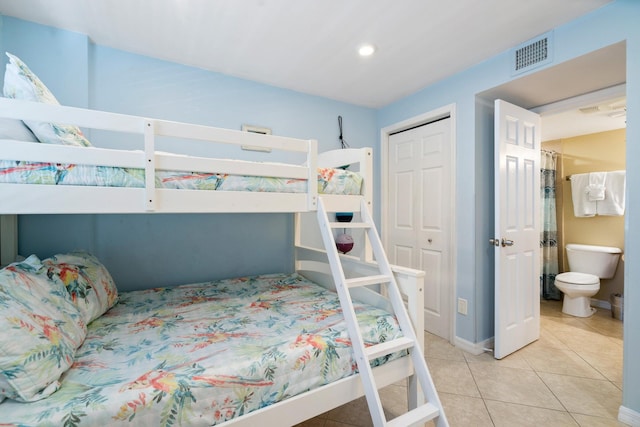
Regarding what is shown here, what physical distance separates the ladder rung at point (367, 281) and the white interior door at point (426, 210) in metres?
1.38

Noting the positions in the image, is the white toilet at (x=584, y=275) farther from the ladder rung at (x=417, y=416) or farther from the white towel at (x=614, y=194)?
the ladder rung at (x=417, y=416)

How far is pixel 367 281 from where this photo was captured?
1426 millimetres

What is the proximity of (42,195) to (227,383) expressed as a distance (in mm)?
950

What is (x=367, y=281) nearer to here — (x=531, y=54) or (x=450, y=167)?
(x=450, y=167)

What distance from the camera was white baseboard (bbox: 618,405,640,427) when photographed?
152 centimetres

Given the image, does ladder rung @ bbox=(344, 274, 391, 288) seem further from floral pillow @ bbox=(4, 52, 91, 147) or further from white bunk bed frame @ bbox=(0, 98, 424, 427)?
floral pillow @ bbox=(4, 52, 91, 147)

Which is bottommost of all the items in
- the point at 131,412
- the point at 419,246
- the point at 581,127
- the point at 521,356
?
the point at 521,356

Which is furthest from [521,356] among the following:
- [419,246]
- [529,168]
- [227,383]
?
[227,383]

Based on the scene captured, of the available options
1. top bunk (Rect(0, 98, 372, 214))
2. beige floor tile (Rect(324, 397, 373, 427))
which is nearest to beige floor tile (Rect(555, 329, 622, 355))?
beige floor tile (Rect(324, 397, 373, 427))

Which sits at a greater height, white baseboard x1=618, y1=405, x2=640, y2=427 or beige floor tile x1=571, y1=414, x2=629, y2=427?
white baseboard x1=618, y1=405, x2=640, y2=427

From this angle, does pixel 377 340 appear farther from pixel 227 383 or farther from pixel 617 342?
pixel 617 342

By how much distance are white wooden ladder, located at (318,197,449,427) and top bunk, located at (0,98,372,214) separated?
0.31m

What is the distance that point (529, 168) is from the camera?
248 centimetres

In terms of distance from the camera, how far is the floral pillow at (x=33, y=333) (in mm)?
811
